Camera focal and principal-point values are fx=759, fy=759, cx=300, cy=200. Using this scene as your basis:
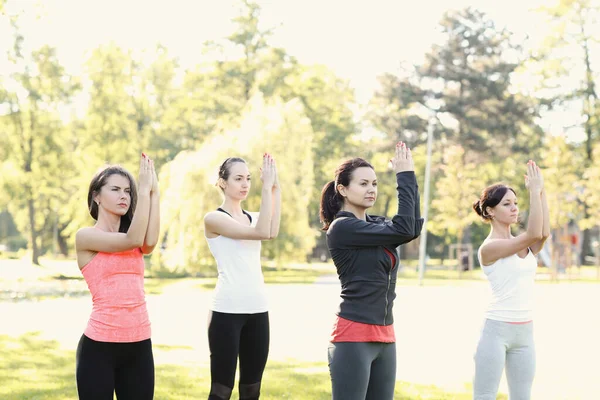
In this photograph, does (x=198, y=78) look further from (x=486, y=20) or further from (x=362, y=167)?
(x=362, y=167)

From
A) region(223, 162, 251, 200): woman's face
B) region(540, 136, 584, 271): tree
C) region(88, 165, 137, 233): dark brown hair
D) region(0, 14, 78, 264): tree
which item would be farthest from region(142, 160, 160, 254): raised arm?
region(0, 14, 78, 264): tree

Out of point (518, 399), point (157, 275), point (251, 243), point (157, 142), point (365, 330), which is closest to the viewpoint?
point (365, 330)

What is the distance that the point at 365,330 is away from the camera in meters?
4.16

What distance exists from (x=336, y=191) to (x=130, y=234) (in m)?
1.21

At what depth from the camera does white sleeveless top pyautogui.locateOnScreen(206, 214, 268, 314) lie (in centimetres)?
531

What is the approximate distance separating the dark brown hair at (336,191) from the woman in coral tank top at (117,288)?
0.99m

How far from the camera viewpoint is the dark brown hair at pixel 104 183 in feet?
14.2

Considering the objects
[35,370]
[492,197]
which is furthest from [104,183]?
[35,370]

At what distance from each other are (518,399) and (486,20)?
46.9m

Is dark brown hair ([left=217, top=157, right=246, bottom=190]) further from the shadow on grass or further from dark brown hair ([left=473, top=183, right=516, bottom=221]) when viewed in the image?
the shadow on grass

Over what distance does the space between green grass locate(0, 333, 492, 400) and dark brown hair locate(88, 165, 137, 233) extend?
4004 millimetres

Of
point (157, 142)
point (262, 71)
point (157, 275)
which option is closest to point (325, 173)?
point (262, 71)

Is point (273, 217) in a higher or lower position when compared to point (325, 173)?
lower

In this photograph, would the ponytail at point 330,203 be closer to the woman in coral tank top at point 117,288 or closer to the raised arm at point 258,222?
the raised arm at point 258,222
